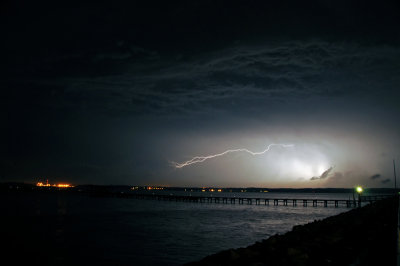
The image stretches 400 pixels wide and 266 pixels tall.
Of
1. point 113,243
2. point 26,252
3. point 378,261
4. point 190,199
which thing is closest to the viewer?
point 378,261

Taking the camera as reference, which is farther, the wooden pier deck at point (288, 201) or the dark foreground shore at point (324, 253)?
the wooden pier deck at point (288, 201)

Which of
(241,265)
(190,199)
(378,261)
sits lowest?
(190,199)

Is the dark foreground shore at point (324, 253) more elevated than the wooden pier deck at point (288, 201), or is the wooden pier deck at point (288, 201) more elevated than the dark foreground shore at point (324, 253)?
the dark foreground shore at point (324, 253)

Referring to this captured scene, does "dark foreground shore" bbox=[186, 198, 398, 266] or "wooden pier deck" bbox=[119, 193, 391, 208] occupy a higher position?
"dark foreground shore" bbox=[186, 198, 398, 266]

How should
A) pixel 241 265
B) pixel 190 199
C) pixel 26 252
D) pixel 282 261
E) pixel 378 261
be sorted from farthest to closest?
pixel 190 199, pixel 26 252, pixel 241 265, pixel 282 261, pixel 378 261

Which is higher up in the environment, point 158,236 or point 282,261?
point 282,261

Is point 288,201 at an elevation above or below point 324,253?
below

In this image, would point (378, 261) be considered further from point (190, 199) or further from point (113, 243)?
point (190, 199)

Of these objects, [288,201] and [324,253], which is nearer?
[324,253]

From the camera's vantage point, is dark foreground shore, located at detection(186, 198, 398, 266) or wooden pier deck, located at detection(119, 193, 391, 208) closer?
dark foreground shore, located at detection(186, 198, 398, 266)

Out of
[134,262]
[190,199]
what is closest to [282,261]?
[134,262]

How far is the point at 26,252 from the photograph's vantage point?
1964 centimetres

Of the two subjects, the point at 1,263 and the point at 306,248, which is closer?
the point at 306,248

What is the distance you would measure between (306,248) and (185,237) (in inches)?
550
